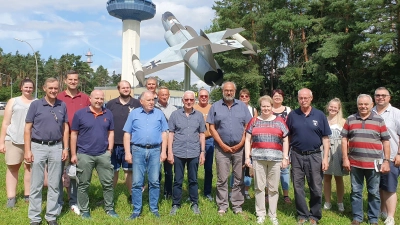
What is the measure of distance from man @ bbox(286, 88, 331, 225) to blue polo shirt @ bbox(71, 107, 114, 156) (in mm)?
2523

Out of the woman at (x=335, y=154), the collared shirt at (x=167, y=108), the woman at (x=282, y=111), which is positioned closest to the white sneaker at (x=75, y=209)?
the collared shirt at (x=167, y=108)

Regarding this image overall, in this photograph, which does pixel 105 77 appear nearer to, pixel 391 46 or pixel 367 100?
pixel 391 46

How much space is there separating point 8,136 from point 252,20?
Result: 2591 cm

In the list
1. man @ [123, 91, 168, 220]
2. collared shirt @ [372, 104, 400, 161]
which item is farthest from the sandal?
man @ [123, 91, 168, 220]

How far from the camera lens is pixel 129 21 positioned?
40.1 m

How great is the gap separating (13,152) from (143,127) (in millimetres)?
1964

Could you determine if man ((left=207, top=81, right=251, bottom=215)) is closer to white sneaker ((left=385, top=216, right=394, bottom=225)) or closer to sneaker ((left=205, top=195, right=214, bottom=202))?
sneaker ((left=205, top=195, right=214, bottom=202))

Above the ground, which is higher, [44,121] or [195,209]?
[44,121]

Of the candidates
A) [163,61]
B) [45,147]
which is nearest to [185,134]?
[45,147]

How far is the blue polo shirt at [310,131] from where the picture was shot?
4.30 meters

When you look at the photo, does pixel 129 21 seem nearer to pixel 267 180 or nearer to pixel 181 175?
pixel 181 175

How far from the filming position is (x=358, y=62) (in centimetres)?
2136

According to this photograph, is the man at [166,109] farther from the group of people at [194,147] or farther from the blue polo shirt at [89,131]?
the blue polo shirt at [89,131]

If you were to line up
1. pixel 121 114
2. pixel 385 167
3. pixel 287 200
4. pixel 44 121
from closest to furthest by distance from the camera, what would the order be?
pixel 44 121 < pixel 385 167 < pixel 121 114 < pixel 287 200
